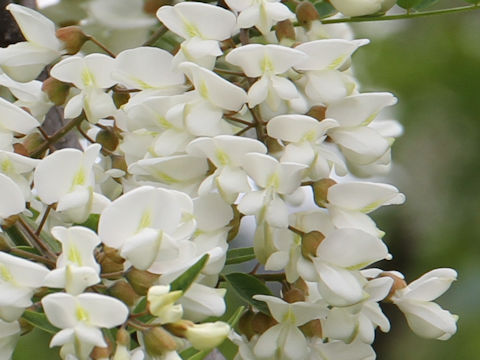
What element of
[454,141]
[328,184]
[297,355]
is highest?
[328,184]

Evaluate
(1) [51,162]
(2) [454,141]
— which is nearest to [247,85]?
(1) [51,162]

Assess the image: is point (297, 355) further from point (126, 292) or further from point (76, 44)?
point (76, 44)

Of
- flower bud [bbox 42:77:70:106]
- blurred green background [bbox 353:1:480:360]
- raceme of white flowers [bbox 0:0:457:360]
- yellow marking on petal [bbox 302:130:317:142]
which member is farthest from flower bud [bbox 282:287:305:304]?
blurred green background [bbox 353:1:480:360]

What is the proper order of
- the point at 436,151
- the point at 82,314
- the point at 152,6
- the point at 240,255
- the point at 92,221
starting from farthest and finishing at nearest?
the point at 436,151 → the point at 152,6 → the point at 240,255 → the point at 92,221 → the point at 82,314

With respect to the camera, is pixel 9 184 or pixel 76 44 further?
pixel 76 44

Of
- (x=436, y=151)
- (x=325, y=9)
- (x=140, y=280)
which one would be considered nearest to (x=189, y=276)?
(x=140, y=280)

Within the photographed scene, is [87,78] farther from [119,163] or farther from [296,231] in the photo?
[296,231]
